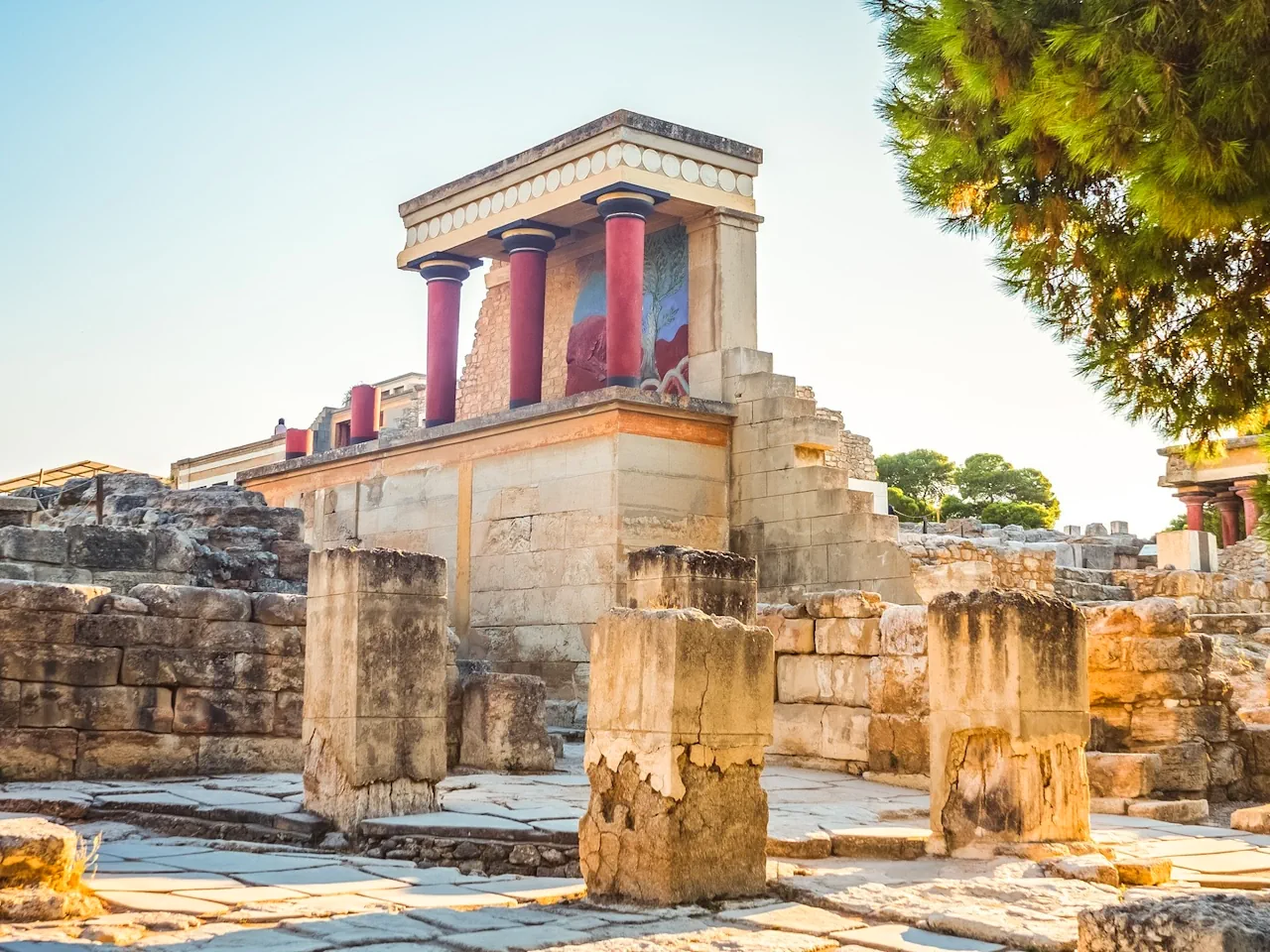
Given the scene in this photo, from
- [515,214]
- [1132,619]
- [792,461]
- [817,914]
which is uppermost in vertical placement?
[515,214]

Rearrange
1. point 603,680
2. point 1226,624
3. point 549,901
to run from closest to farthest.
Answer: point 549,901
point 603,680
point 1226,624

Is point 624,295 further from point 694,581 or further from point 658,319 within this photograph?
point 694,581

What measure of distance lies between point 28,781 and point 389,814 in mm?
3105

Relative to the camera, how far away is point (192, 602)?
33.8ft

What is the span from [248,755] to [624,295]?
24.7 feet

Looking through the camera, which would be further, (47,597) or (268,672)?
(268,672)

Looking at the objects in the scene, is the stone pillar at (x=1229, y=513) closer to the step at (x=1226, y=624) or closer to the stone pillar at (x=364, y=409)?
the step at (x=1226, y=624)

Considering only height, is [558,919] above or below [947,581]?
below

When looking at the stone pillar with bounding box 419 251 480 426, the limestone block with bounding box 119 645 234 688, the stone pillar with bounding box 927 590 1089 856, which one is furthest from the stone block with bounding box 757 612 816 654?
the stone pillar with bounding box 419 251 480 426

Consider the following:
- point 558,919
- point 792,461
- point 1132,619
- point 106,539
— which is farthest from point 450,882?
point 792,461

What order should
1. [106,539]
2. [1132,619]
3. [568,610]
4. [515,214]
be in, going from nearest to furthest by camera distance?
[1132,619] < [106,539] < [568,610] < [515,214]

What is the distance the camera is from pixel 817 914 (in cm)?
570

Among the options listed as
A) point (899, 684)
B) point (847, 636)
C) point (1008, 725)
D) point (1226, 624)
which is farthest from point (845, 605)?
point (1226, 624)

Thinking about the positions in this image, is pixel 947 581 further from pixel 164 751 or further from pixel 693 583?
pixel 164 751
